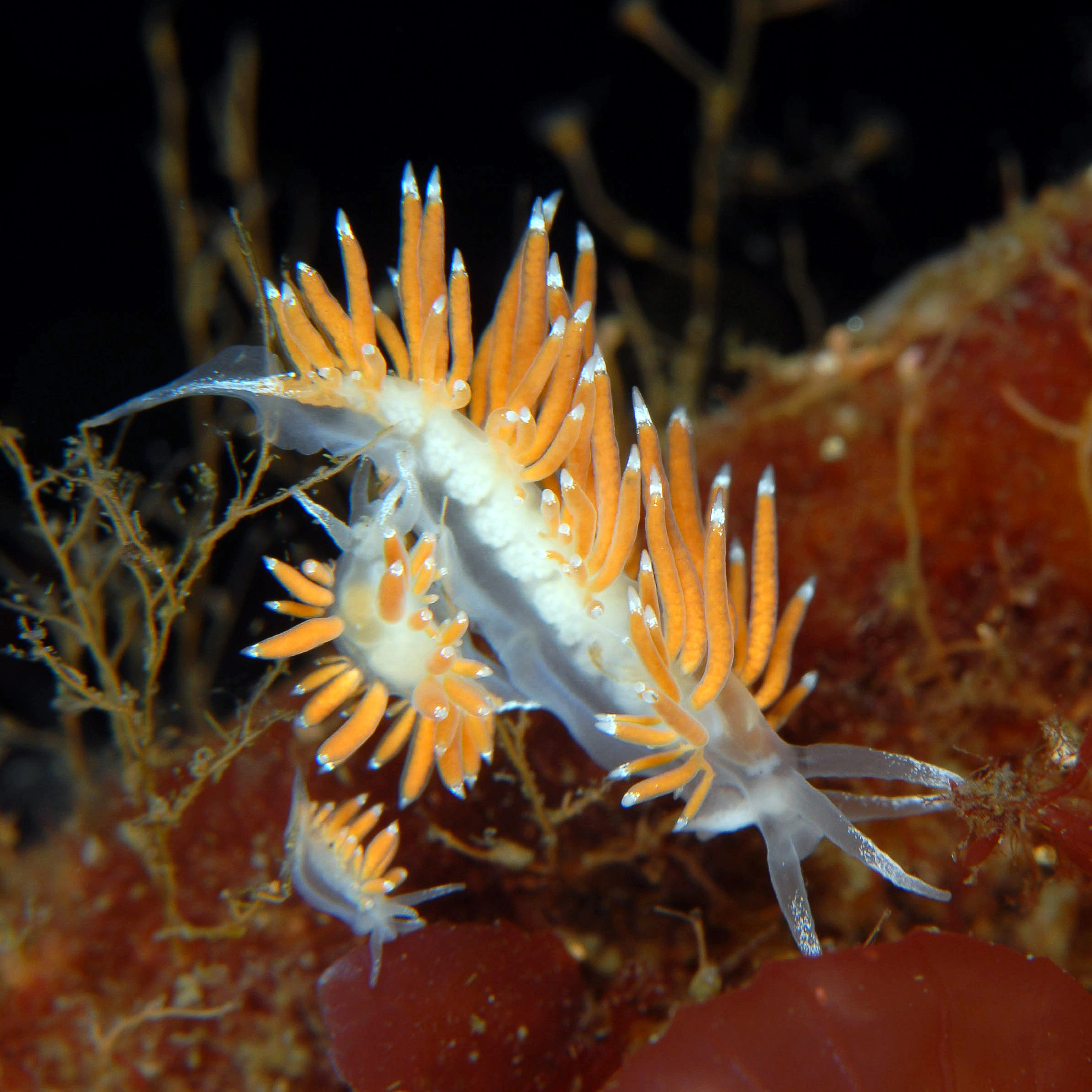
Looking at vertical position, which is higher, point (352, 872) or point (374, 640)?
point (374, 640)

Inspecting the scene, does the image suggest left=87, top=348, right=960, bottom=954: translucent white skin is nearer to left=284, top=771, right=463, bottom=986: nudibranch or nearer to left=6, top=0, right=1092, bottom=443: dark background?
left=284, top=771, right=463, bottom=986: nudibranch

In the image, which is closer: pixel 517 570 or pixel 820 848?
pixel 517 570

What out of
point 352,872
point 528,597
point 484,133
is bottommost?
point 352,872

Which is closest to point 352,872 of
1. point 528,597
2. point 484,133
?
point 528,597

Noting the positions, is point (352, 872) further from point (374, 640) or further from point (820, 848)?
point (820, 848)

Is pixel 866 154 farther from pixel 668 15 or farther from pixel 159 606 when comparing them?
pixel 159 606

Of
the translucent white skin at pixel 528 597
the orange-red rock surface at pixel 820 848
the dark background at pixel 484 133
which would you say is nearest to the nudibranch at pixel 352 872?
the orange-red rock surface at pixel 820 848

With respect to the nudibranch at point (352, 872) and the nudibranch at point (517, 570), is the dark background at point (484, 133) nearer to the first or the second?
the nudibranch at point (517, 570)

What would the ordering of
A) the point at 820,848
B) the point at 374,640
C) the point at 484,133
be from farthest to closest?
the point at 484,133
the point at 820,848
the point at 374,640
